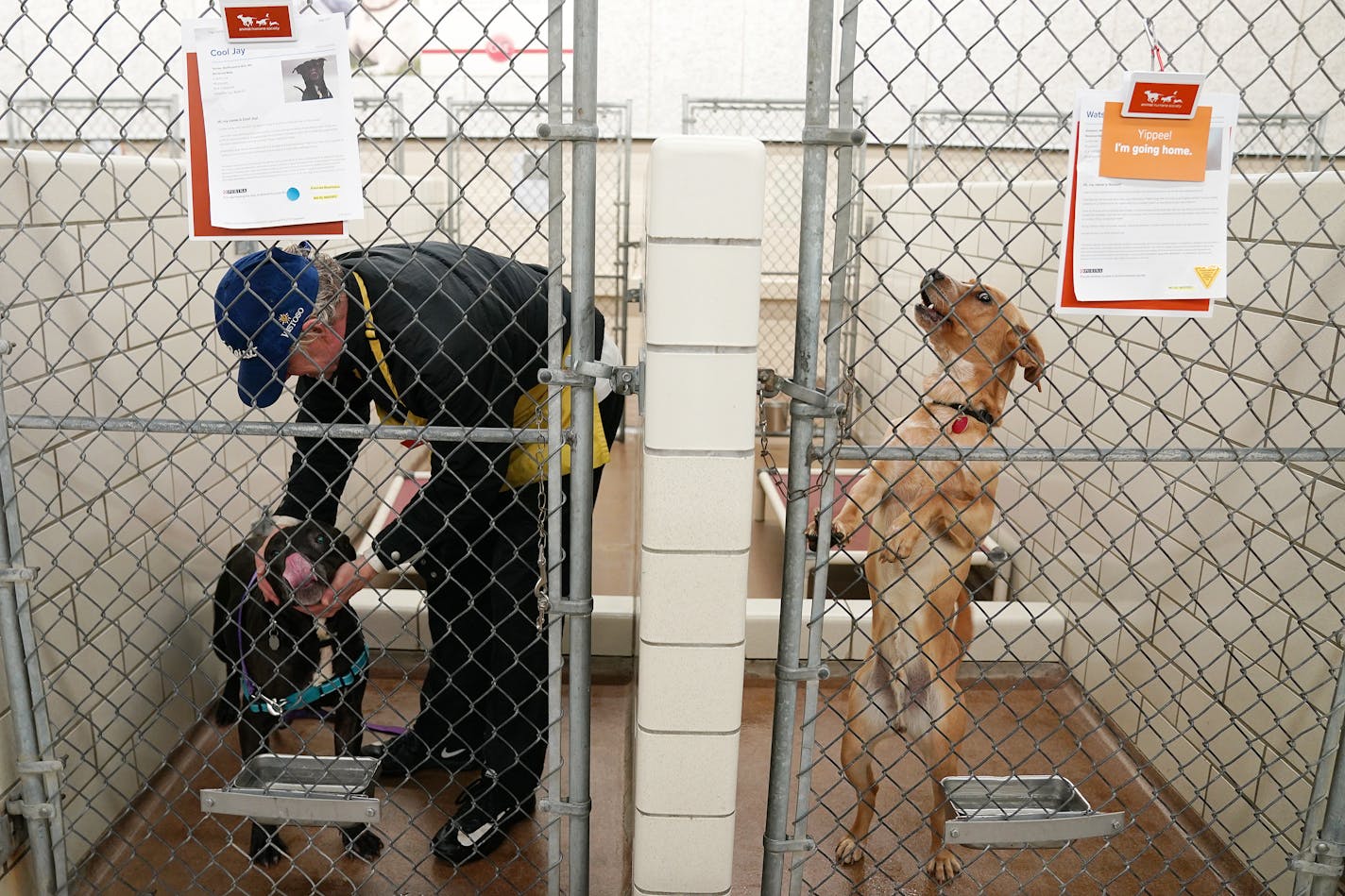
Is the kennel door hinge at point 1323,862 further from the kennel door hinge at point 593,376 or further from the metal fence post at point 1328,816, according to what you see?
the kennel door hinge at point 593,376

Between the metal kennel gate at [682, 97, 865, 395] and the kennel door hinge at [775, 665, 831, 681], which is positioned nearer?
the kennel door hinge at [775, 665, 831, 681]

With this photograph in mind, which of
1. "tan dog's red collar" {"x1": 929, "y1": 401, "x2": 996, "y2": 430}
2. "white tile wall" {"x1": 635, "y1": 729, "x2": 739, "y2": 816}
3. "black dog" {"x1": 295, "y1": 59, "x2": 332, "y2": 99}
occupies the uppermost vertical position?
"black dog" {"x1": 295, "y1": 59, "x2": 332, "y2": 99}

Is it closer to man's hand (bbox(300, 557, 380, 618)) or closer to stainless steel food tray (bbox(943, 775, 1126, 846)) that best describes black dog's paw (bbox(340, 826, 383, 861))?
man's hand (bbox(300, 557, 380, 618))

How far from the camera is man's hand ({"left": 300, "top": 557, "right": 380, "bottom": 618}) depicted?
2293 mm

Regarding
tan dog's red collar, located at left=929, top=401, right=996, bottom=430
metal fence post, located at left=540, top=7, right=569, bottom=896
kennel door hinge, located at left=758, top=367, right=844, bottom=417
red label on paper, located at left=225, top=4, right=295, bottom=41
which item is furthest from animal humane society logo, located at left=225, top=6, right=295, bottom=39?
tan dog's red collar, located at left=929, top=401, right=996, bottom=430

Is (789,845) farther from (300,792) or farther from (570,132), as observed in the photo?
(570,132)

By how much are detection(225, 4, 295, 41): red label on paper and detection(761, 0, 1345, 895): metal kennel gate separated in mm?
823

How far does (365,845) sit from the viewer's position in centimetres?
245

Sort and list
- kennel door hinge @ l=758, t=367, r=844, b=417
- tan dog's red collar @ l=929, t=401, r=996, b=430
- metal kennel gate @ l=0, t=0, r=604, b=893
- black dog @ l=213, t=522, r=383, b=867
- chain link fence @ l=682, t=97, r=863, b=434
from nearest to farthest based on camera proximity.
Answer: kennel door hinge @ l=758, t=367, r=844, b=417, metal kennel gate @ l=0, t=0, r=604, b=893, tan dog's red collar @ l=929, t=401, r=996, b=430, black dog @ l=213, t=522, r=383, b=867, chain link fence @ l=682, t=97, r=863, b=434

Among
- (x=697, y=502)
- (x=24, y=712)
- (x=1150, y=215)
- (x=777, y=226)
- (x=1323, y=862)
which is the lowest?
(x=1323, y=862)

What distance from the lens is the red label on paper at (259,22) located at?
162cm

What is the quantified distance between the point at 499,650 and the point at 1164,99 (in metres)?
1.88

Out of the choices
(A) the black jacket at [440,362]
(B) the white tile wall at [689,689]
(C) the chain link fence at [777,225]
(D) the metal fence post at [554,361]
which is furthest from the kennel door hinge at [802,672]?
(C) the chain link fence at [777,225]

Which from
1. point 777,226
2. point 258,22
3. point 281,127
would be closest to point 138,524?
point 281,127
